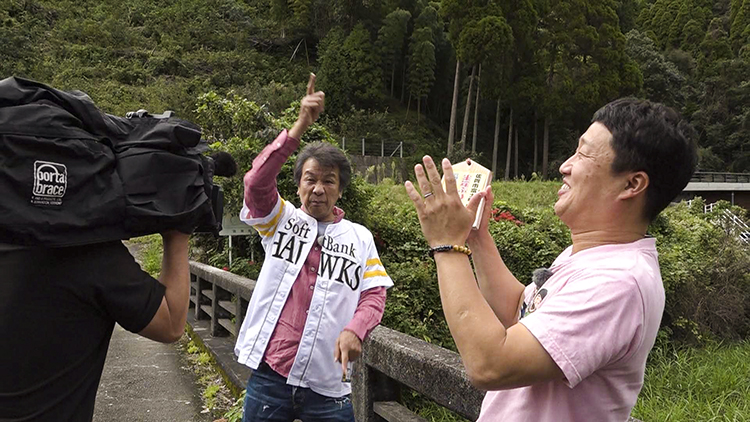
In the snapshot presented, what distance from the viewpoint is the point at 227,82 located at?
34.3 meters

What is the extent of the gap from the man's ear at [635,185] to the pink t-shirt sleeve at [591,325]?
0.20m

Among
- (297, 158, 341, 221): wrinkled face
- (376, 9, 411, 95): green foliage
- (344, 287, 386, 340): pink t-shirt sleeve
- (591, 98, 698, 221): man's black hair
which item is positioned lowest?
(344, 287, 386, 340): pink t-shirt sleeve

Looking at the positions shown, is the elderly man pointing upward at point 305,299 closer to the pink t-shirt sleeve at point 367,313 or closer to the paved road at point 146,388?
the pink t-shirt sleeve at point 367,313

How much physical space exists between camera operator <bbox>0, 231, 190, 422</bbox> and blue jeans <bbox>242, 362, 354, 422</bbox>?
3.12ft

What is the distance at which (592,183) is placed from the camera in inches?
51.5

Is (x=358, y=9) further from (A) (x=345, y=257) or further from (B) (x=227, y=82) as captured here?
(A) (x=345, y=257)

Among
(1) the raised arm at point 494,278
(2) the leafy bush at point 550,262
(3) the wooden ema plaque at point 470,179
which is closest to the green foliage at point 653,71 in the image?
(2) the leafy bush at point 550,262

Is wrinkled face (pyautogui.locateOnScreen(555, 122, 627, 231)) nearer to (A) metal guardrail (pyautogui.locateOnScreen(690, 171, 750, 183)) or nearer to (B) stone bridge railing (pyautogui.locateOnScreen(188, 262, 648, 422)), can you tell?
(B) stone bridge railing (pyautogui.locateOnScreen(188, 262, 648, 422))

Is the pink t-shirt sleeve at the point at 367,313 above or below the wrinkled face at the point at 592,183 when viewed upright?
below

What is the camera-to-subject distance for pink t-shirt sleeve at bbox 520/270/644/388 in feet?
3.68

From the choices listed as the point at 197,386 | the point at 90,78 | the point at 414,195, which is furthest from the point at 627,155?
the point at 90,78

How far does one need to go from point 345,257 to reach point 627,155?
138cm

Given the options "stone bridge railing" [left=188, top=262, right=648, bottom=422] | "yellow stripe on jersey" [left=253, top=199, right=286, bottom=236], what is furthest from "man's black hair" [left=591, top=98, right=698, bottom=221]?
"yellow stripe on jersey" [left=253, top=199, right=286, bottom=236]

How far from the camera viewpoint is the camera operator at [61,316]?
4.30 ft
